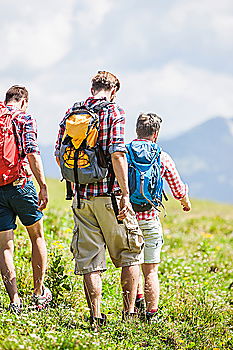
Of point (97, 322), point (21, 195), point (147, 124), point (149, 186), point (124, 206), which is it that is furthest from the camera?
point (147, 124)

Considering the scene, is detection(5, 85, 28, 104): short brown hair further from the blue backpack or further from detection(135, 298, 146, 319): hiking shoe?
detection(135, 298, 146, 319): hiking shoe

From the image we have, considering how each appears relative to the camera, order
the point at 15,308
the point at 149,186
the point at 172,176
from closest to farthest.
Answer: the point at 15,308 < the point at 149,186 < the point at 172,176

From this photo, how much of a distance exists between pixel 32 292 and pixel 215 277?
3845 millimetres

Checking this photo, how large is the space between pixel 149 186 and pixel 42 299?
172 cm

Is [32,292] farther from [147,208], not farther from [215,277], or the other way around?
[215,277]

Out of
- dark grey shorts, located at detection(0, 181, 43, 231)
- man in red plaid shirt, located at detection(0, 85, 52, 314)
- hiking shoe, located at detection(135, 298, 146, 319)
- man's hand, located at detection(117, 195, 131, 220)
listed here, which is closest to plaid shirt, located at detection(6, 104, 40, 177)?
man in red plaid shirt, located at detection(0, 85, 52, 314)

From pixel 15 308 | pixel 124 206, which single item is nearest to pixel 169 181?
pixel 124 206

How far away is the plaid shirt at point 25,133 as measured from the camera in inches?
212

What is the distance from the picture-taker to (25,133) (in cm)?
540

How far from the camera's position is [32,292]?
21.2 ft

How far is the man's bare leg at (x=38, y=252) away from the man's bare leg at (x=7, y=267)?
0.86 feet

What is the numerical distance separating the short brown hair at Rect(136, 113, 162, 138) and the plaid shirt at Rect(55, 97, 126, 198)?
2.50 ft

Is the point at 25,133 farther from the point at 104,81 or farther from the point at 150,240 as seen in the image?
the point at 150,240

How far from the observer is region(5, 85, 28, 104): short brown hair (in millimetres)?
5668
